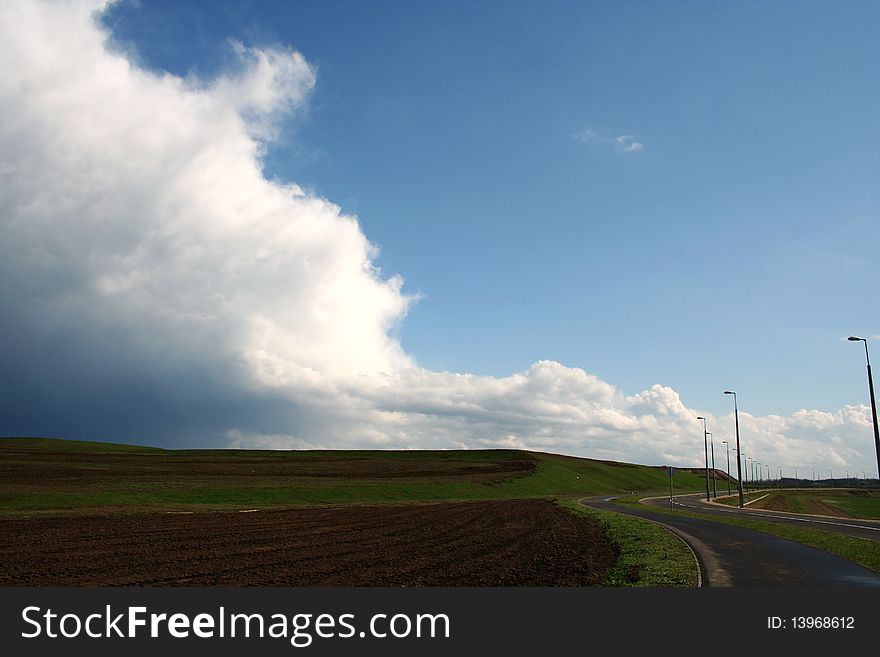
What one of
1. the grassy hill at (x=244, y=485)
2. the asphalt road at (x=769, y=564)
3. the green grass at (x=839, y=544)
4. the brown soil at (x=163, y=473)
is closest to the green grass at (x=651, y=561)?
the asphalt road at (x=769, y=564)

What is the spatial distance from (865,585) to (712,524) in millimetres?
25117

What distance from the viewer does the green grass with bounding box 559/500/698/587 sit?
1725cm

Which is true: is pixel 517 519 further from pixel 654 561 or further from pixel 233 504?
pixel 233 504

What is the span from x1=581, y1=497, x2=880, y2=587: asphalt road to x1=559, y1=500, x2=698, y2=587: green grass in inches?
19.3

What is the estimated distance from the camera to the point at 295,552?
2408 centimetres

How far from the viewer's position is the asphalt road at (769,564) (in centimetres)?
1698

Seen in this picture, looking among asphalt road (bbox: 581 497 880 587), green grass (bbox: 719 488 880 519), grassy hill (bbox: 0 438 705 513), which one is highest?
asphalt road (bbox: 581 497 880 587)

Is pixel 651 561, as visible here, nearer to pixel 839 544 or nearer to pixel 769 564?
pixel 769 564

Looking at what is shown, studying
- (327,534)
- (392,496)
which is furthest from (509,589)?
(392,496)

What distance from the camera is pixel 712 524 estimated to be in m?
40.2

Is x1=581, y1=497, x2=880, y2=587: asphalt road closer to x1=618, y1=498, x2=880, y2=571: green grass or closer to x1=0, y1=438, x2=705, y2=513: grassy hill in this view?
x1=618, y1=498, x2=880, y2=571: green grass

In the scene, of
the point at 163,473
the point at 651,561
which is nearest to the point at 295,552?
the point at 651,561

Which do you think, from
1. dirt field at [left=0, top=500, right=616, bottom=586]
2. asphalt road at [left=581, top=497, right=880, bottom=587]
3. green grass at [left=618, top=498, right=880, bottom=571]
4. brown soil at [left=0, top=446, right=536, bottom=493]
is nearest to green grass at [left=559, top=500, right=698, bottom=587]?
asphalt road at [left=581, top=497, right=880, bottom=587]

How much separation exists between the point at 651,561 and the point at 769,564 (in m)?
3.36
